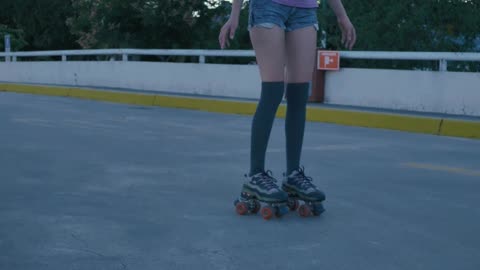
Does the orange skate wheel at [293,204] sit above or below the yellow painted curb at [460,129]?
above

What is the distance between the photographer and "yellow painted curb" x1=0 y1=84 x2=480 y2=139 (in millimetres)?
9906

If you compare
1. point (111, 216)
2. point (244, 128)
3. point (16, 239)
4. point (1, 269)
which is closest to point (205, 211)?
point (111, 216)

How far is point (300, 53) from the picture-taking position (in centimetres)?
474

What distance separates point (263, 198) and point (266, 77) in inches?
25.6

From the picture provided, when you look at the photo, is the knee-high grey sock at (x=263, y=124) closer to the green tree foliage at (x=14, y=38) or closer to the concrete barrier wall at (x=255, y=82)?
the concrete barrier wall at (x=255, y=82)

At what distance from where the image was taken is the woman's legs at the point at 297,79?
4727mm

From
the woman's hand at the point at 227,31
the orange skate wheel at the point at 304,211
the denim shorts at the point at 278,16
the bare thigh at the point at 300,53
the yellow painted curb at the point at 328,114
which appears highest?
the denim shorts at the point at 278,16

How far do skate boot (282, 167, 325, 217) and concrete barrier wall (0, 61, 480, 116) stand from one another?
6543 millimetres

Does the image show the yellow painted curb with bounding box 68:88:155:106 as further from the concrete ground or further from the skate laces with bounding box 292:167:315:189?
the skate laces with bounding box 292:167:315:189

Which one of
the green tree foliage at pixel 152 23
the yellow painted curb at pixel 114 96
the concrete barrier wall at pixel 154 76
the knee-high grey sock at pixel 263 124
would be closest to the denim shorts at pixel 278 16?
the knee-high grey sock at pixel 263 124

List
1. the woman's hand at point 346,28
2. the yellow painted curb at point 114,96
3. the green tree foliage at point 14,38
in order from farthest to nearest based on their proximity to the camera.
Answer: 1. the green tree foliage at point 14,38
2. the yellow painted curb at point 114,96
3. the woman's hand at point 346,28

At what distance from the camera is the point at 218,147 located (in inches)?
322

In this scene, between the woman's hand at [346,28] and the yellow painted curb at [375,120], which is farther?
the yellow painted curb at [375,120]

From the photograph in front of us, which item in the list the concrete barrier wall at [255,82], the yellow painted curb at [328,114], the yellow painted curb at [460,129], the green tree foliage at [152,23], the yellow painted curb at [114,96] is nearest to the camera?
the yellow painted curb at [460,129]
